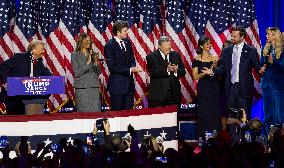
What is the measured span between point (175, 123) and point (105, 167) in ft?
18.4

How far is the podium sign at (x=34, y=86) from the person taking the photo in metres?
9.55

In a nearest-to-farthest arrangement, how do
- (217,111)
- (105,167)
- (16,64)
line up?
(105,167) → (16,64) → (217,111)

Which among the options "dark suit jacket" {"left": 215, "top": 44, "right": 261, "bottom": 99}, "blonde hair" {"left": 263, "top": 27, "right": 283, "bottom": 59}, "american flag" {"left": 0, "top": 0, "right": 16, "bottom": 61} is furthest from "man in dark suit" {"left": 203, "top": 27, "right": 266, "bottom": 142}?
"american flag" {"left": 0, "top": 0, "right": 16, "bottom": 61}

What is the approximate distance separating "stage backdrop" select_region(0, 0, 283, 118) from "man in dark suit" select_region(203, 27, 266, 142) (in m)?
2.22

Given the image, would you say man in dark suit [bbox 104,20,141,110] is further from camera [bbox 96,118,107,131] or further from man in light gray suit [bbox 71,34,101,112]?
camera [bbox 96,118,107,131]

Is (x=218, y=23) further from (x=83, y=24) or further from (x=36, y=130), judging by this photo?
(x=36, y=130)

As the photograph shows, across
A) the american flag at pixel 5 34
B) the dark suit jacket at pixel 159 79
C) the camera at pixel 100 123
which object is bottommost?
the camera at pixel 100 123

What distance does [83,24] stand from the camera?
543 inches

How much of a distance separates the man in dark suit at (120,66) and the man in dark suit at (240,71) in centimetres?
111

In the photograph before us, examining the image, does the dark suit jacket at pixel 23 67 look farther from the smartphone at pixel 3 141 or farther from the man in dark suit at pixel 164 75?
the man in dark suit at pixel 164 75

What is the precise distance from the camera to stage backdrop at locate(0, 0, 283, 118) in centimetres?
1359

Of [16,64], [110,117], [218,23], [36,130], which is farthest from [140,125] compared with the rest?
[218,23]

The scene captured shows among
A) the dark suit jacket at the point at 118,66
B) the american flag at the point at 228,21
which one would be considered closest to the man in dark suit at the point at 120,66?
the dark suit jacket at the point at 118,66

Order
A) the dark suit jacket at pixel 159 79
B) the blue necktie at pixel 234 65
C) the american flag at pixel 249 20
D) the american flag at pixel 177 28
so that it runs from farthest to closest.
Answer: the american flag at pixel 177 28, the american flag at pixel 249 20, the blue necktie at pixel 234 65, the dark suit jacket at pixel 159 79
